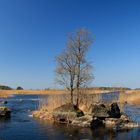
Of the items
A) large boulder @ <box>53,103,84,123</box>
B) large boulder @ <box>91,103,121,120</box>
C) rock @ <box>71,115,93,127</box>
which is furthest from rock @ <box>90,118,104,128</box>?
large boulder @ <box>53,103,84,123</box>

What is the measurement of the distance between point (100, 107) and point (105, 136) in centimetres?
699

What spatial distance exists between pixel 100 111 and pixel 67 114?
11.4 feet

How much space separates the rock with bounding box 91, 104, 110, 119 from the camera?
29422 mm

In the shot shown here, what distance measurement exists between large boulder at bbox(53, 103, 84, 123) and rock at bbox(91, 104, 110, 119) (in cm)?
182

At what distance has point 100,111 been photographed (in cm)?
2961

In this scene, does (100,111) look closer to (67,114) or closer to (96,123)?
(96,123)

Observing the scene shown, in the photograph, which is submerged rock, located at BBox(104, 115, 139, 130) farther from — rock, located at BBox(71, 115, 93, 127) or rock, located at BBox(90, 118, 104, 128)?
rock, located at BBox(71, 115, 93, 127)

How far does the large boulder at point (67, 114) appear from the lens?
30.2 meters

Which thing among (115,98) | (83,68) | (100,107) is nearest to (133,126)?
(100,107)

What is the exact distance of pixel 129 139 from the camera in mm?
21516

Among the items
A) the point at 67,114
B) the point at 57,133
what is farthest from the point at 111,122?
the point at 57,133

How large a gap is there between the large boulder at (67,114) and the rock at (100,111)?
1824mm

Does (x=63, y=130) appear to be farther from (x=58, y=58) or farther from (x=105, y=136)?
(x=58, y=58)

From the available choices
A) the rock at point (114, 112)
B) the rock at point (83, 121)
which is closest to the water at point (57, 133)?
the rock at point (83, 121)
